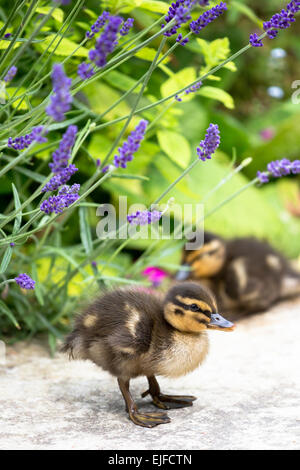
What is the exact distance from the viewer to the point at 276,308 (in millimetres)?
3934

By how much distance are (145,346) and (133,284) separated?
1.82 ft

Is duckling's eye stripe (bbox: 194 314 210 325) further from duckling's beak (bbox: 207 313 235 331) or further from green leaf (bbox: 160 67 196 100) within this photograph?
green leaf (bbox: 160 67 196 100)

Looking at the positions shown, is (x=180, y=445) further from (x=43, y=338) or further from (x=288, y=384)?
(x=43, y=338)

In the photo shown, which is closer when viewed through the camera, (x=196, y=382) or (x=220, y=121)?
(x=196, y=382)

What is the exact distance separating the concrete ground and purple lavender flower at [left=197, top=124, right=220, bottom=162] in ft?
2.60

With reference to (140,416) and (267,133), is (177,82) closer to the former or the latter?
(140,416)

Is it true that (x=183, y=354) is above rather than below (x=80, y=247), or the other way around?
below

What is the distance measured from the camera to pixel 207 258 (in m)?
3.83

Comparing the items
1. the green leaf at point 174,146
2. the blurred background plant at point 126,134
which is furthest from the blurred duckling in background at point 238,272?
the green leaf at point 174,146

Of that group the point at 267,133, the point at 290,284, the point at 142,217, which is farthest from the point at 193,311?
the point at 267,133

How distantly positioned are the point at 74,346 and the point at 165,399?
344 mm

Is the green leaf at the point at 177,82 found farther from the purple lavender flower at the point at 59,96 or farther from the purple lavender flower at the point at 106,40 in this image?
the purple lavender flower at the point at 59,96

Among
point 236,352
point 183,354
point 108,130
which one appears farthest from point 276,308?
point 183,354

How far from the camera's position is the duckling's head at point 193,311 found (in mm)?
2078
